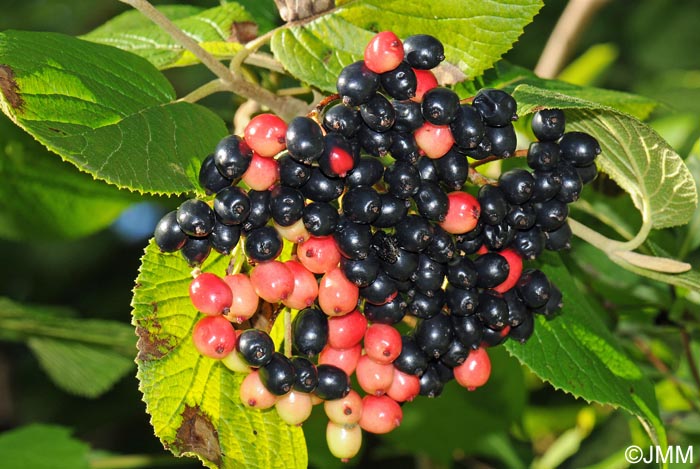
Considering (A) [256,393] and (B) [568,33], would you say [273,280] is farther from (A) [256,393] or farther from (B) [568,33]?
(B) [568,33]

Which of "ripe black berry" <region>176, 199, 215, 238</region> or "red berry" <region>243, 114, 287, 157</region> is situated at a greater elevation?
"red berry" <region>243, 114, 287, 157</region>

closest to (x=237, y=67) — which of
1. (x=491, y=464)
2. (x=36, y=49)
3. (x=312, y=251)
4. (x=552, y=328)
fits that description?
(x=36, y=49)

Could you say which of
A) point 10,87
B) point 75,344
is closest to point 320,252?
point 10,87

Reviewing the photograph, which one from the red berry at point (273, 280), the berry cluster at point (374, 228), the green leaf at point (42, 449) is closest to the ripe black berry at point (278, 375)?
the berry cluster at point (374, 228)

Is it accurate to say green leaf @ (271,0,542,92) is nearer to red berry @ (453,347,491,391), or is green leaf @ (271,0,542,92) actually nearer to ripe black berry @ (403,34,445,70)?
ripe black berry @ (403,34,445,70)

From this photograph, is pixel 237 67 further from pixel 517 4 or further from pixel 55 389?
pixel 55 389

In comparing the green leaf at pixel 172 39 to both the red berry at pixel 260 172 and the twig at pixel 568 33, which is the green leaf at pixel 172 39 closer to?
the red berry at pixel 260 172

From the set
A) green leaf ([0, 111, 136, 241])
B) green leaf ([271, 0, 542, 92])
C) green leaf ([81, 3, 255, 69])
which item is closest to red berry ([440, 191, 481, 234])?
green leaf ([271, 0, 542, 92])
